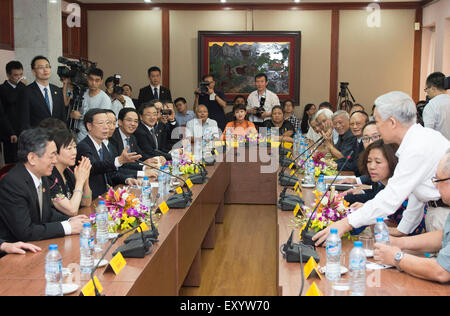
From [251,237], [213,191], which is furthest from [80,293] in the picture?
[251,237]

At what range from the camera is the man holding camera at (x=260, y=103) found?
710 centimetres

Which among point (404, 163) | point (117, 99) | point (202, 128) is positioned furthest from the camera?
point (202, 128)

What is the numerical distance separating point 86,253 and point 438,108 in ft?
13.9

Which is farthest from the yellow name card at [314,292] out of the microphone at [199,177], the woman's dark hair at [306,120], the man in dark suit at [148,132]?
the woman's dark hair at [306,120]

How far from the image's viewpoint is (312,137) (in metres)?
6.53

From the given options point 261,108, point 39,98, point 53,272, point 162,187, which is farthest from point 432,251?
point 261,108

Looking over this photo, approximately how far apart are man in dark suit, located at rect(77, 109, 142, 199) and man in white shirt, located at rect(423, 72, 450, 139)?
3184 mm

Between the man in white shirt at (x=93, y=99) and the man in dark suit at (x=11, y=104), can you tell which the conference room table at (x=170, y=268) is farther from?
the man in dark suit at (x=11, y=104)

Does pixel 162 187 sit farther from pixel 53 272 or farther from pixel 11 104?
pixel 11 104

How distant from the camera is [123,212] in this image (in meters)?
2.51

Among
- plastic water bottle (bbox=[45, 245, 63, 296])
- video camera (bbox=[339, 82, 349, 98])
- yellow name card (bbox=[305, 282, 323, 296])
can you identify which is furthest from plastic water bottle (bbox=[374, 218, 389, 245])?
video camera (bbox=[339, 82, 349, 98])

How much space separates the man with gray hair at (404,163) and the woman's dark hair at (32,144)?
4.25 feet

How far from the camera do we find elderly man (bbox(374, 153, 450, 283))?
5.90ft

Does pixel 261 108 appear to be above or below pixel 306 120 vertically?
above
